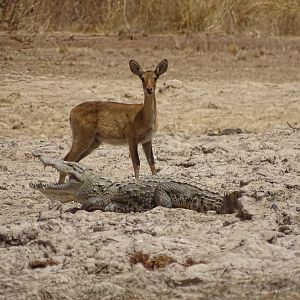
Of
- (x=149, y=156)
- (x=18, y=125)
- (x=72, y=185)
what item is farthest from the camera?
(x=18, y=125)

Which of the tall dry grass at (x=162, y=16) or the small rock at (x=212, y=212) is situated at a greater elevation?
the tall dry grass at (x=162, y=16)

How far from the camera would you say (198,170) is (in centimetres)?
1274

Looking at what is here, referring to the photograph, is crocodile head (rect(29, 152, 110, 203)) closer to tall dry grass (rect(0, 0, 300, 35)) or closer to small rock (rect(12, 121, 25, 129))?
small rock (rect(12, 121, 25, 129))

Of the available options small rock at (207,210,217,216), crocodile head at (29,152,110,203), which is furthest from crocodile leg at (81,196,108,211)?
small rock at (207,210,217,216)

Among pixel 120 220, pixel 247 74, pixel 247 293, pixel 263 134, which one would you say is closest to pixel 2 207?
pixel 120 220

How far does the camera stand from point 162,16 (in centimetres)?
2652

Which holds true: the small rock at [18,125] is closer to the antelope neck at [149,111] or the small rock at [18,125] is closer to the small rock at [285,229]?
the antelope neck at [149,111]

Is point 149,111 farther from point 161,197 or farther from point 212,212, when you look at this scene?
point 212,212

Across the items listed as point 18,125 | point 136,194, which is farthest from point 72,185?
point 18,125

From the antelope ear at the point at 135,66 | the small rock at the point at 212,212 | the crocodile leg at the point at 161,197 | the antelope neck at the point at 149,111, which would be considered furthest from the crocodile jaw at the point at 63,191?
the antelope ear at the point at 135,66

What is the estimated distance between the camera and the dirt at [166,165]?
8.03 metres

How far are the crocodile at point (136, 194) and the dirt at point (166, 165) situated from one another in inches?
10.8

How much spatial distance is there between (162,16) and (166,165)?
43.9ft

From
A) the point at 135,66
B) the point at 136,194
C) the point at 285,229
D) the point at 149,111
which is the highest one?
the point at 135,66
